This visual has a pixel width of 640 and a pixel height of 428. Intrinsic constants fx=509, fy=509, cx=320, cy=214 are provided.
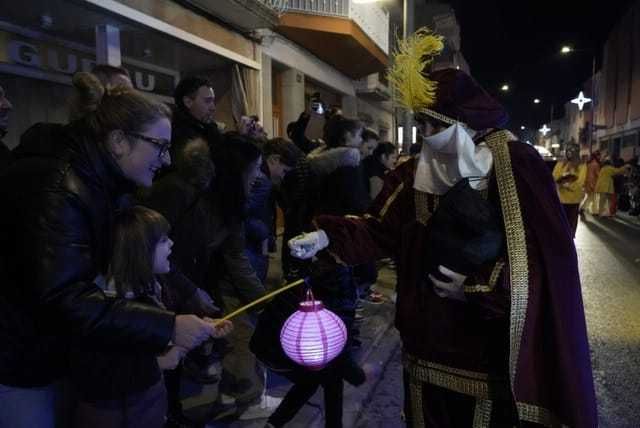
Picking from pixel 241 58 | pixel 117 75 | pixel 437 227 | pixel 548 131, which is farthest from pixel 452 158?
pixel 548 131

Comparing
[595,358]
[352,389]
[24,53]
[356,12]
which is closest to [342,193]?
[352,389]

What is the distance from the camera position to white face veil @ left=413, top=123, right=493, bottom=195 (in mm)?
2053

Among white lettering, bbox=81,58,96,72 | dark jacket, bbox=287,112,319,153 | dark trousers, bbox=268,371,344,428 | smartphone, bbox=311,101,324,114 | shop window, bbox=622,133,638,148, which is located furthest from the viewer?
shop window, bbox=622,133,638,148

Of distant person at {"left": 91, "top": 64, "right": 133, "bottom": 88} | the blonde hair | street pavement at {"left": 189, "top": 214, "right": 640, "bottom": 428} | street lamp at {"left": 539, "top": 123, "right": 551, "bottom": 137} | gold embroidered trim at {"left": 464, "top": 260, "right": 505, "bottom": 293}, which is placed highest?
street lamp at {"left": 539, "top": 123, "right": 551, "bottom": 137}

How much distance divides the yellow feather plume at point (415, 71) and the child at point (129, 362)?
4.08ft

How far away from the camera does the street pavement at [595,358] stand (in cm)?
370

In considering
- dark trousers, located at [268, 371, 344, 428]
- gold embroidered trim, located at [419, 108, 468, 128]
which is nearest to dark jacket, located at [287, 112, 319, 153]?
dark trousers, located at [268, 371, 344, 428]

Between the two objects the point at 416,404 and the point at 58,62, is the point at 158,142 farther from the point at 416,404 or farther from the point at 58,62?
the point at 58,62

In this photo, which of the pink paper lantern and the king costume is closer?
the king costume

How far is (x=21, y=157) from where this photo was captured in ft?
5.86

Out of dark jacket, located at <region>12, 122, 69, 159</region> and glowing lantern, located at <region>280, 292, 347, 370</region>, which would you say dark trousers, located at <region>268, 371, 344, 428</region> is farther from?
dark jacket, located at <region>12, 122, 69, 159</region>

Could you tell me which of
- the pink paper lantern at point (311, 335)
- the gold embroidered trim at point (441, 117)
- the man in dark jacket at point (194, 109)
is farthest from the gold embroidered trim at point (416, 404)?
the man in dark jacket at point (194, 109)

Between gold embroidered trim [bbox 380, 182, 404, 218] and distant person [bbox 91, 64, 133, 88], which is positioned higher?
distant person [bbox 91, 64, 133, 88]

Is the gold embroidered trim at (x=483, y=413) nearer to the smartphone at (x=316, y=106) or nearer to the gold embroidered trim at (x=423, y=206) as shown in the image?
the gold embroidered trim at (x=423, y=206)
